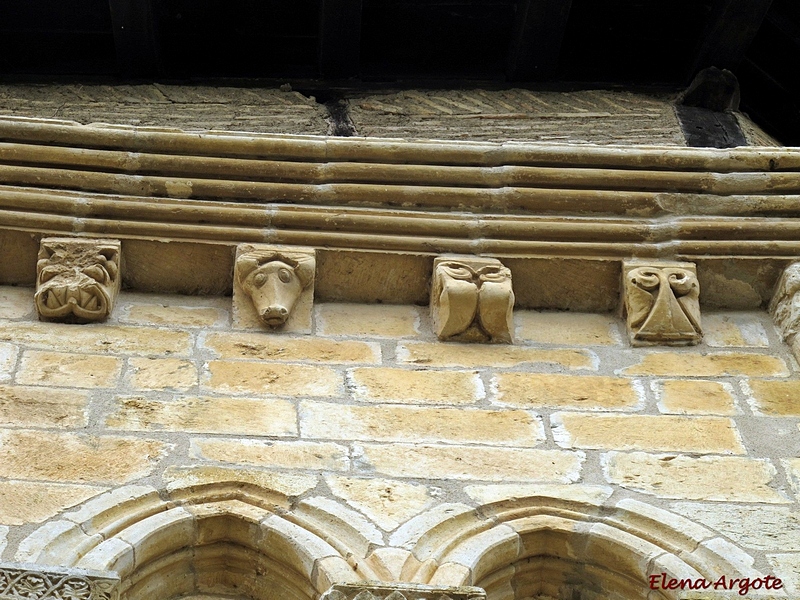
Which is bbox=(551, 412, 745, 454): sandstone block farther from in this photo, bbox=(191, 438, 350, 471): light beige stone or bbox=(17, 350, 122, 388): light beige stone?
bbox=(17, 350, 122, 388): light beige stone

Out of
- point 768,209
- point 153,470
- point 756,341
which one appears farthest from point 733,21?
point 153,470

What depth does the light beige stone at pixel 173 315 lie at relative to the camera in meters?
4.89

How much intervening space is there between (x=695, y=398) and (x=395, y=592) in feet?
4.71

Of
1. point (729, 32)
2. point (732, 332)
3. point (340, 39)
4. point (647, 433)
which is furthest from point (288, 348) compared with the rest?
point (729, 32)

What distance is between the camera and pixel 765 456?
446 cm

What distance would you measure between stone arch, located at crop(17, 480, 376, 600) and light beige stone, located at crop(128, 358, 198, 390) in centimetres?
52

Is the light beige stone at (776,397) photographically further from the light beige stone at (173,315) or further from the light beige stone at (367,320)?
the light beige stone at (173,315)

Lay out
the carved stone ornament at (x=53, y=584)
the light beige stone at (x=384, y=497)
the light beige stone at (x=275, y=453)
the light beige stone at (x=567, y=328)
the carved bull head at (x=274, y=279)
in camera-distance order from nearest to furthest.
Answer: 1. the carved stone ornament at (x=53, y=584)
2. the light beige stone at (x=384, y=497)
3. the light beige stone at (x=275, y=453)
4. the carved bull head at (x=274, y=279)
5. the light beige stone at (x=567, y=328)

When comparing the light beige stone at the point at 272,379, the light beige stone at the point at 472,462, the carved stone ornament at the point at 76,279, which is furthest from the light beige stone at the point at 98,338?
the light beige stone at the point at 472,462

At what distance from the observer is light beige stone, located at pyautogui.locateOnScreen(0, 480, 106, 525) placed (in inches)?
156

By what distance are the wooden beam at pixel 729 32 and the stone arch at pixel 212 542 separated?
323 cm

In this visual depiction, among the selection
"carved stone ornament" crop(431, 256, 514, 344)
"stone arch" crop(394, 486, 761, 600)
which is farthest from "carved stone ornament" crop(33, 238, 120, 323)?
"stone arch" crop(394, 486, 761, 600)

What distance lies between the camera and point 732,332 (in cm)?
507

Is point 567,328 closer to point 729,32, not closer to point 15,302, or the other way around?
point 15,302
